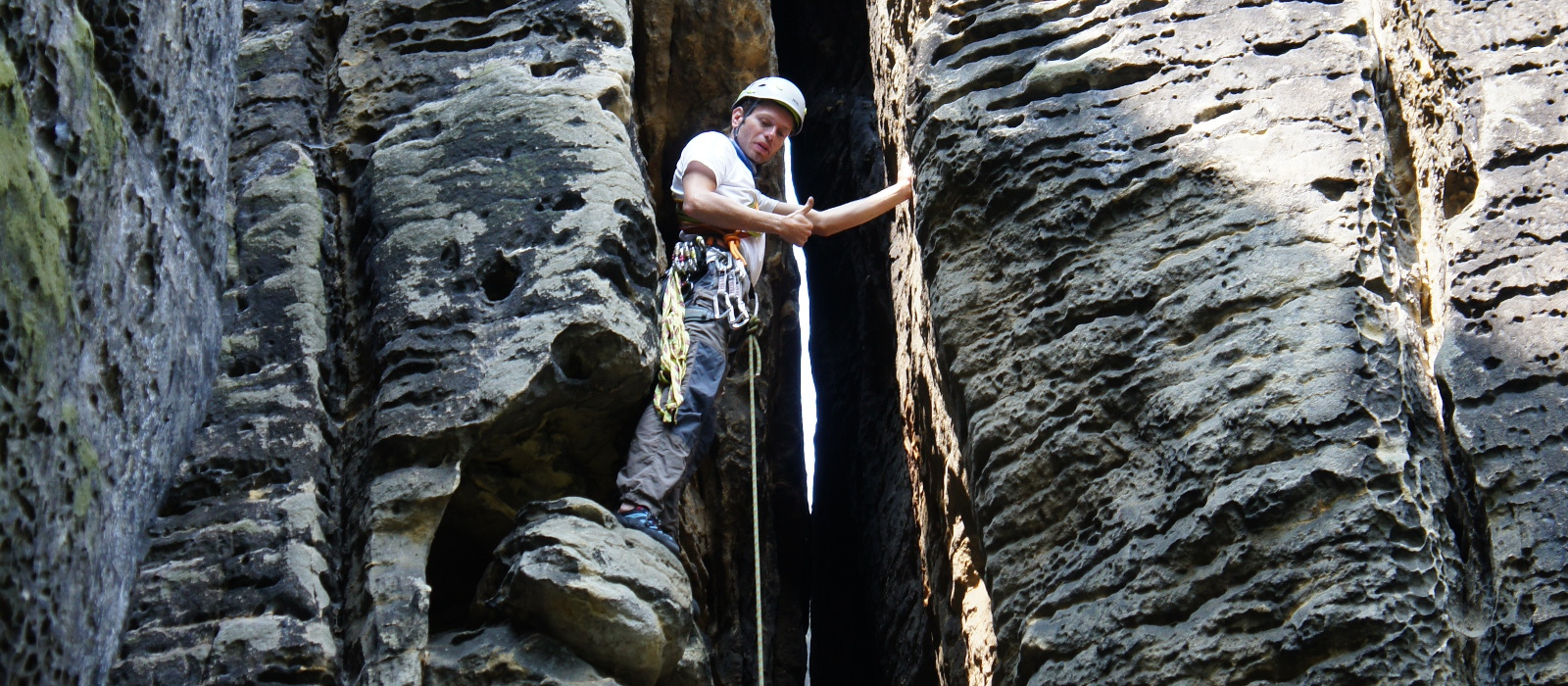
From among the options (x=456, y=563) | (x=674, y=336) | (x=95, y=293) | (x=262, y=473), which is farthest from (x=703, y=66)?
(x=95, y=293)

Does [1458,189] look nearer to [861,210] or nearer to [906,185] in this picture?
[906,185]

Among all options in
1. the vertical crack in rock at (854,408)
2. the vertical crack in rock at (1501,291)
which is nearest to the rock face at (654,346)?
the vertical crack in rock at (1501,291)

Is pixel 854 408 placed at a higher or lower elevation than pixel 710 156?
lower

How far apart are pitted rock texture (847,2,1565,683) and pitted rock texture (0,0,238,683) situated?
234 centimetres

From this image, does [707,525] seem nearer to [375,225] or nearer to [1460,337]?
[375,225]

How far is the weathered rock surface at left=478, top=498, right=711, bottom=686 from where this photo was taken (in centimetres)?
510

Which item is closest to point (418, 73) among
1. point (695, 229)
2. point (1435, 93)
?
point (695, 229)

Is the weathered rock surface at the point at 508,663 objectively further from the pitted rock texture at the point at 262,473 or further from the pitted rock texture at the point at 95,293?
the pitted rock texture at the point at 95,293

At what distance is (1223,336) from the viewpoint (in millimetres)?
5078

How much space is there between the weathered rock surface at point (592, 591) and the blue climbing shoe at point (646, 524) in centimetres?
15

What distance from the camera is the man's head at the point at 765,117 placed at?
22.1 feet

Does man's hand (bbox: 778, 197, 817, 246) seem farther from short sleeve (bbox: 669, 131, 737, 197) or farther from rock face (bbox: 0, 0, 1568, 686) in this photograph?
rock face (bbox: 0, 0, 1568, 686)

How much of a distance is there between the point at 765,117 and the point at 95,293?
2900mm

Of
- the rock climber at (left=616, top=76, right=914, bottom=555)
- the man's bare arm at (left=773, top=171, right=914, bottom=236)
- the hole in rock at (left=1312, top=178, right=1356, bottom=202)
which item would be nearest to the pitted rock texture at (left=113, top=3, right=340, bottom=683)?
the rock climber at (left=616, top=76, right=914, bottom=555)
